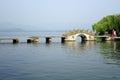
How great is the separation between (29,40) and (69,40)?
10.2 m

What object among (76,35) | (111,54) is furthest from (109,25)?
(111,54)

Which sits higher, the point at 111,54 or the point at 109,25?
the point at 109,25

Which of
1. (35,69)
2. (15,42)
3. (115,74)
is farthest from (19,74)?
(15,42)

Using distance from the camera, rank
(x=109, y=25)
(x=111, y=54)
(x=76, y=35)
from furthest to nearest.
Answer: (x=109, y=25) → (x=76, y=35) → (x=111, y=54)

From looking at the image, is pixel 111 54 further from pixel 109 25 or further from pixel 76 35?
pixel 109 25

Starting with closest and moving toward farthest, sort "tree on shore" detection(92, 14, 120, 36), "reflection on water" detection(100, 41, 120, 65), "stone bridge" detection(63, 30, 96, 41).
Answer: "reflection on water" detection(100, 41, 120, 65) < "stone bridge" detection(63, 30, 96, 41) < "tree on shore" detection(92, 14, 120, 36)

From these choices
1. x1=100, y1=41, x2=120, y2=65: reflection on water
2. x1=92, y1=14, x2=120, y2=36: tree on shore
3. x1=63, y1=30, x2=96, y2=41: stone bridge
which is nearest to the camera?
x1=100, y1=41, x2=120, y2=65: reflection on water

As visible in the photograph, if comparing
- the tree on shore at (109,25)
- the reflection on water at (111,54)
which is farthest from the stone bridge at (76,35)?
the reflection on water at (111,54)

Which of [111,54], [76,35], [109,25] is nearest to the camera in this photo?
[111,54]

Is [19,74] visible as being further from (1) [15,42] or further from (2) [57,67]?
(1) [15,42]

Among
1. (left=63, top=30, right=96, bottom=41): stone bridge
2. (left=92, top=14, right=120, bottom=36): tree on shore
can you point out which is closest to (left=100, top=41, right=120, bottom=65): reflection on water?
(left=63, top=30, right=96, bottom=41): stone bridge

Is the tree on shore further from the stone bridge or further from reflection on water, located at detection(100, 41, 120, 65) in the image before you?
reflection on water, located at detection(100, 41, 120, 65)

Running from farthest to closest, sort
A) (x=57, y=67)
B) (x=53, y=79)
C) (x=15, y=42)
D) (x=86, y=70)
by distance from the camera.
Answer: (x=15, y=42), (x=57, y=67), (x=86, y=70), (x=53, y=79)

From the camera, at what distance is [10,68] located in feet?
108
